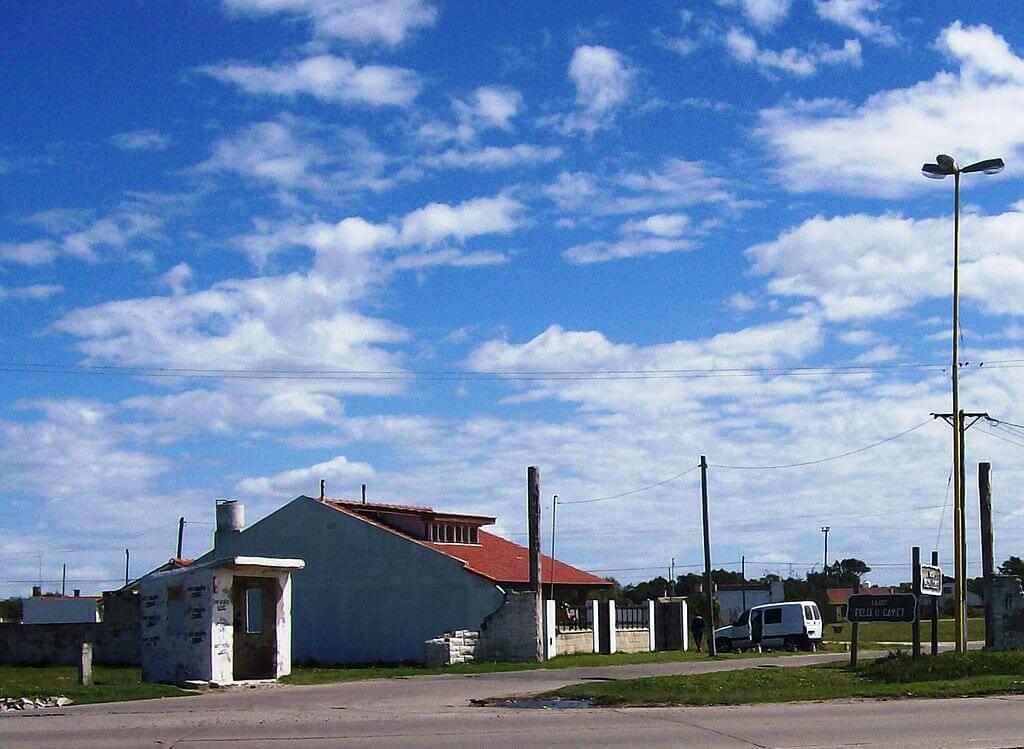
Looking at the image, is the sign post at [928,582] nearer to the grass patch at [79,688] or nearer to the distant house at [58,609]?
the grass patch at [79,688]

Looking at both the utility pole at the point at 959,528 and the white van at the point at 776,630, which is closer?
the utility pole at the point at 959,528

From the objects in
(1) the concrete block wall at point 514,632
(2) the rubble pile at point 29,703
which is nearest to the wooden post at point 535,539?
(1) the concrete block wall at point 514,632

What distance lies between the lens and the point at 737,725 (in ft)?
55.9

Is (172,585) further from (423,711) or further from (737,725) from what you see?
(737,725)

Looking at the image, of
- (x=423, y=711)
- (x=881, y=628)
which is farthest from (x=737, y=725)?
(x=881, y=628)

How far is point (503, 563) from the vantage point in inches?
1967

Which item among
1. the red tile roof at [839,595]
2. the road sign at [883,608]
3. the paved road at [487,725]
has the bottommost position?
the red tile roof at [839,595]

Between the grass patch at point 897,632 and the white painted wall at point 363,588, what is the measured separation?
70.8ft

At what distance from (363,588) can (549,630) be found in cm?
704

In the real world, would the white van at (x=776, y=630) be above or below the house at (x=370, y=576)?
below

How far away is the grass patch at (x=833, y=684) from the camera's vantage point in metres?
21.7

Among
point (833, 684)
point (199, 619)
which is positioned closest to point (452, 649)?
point (199, 619)

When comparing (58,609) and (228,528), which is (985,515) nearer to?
(228,528)

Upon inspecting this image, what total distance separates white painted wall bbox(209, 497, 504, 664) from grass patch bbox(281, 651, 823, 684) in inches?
107
